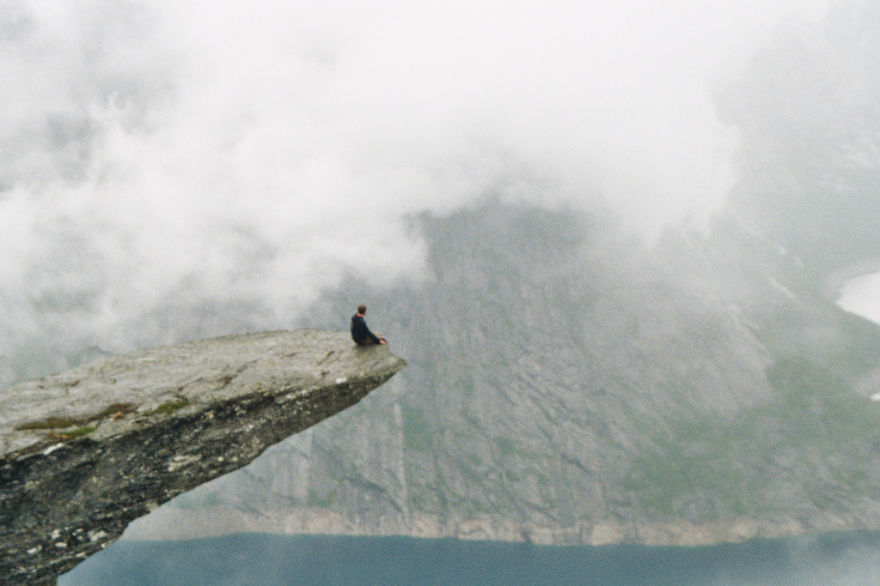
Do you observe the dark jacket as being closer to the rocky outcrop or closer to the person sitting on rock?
the person sitting on rock

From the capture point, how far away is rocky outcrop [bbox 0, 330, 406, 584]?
1595 centimetres

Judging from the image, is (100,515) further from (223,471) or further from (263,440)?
(263,440)

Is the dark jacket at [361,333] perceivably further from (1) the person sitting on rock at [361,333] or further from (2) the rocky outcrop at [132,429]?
(2) the rocky outcrop at [132,429]

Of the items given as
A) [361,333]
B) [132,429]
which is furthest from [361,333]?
[132,429]

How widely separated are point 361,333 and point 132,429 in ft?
31.2

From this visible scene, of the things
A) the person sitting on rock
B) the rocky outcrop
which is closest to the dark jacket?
the person sitting on rock

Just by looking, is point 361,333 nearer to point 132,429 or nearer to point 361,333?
point 361,333

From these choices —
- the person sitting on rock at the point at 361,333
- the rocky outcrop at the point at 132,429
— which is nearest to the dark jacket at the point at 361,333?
the person sitting on rock at the point at 361,333

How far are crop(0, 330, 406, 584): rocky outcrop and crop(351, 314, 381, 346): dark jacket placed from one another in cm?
60

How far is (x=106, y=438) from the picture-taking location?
16609 mm

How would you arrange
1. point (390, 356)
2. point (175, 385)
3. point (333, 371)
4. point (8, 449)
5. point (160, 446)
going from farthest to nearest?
point (390, 356), point (333, 371), point (175, 385), point (160, 446), point (8, 449)

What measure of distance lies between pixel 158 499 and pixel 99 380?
524cm

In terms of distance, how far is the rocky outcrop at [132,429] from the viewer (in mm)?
15945

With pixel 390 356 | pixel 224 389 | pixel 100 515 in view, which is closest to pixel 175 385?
pixel 224 389
